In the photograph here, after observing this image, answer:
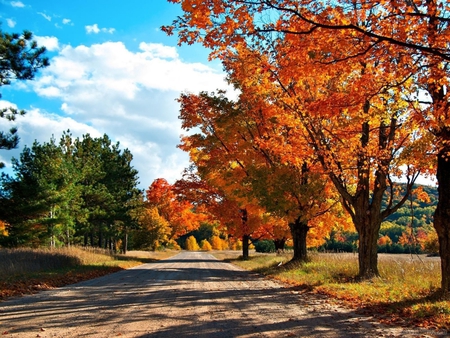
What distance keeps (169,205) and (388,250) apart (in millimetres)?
37884

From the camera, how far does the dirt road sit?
6.31m

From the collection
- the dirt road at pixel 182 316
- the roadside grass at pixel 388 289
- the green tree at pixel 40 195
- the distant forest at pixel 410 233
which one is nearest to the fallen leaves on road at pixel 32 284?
the dirt road at pixel 182 316

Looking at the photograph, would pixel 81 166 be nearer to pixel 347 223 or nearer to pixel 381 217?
pixel 347 223

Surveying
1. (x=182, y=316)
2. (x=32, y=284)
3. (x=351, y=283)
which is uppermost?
(x=182, y=316)

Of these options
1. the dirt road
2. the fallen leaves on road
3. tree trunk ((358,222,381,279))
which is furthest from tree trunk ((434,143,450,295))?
the fallen leaves on road

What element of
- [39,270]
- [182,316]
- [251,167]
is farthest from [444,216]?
[39,270]

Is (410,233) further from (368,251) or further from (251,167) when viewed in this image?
(251,167)

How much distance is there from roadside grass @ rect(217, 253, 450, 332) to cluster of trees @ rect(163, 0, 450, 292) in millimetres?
845

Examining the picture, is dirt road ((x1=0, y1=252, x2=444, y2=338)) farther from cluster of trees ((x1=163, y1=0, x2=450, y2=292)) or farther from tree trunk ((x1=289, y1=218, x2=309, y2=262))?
tree trunk ((x1=289, y1=218, x2=309, y2=262))

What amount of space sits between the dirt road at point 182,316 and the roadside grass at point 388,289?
31.0 inches

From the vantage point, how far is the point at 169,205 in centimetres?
6938

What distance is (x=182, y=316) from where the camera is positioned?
25.2ft

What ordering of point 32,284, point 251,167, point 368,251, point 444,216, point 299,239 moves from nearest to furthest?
point 444,216 < point 32,284 < point 368,251 < point 251,167 < point 299,239

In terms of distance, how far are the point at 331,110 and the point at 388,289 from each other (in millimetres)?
5476
